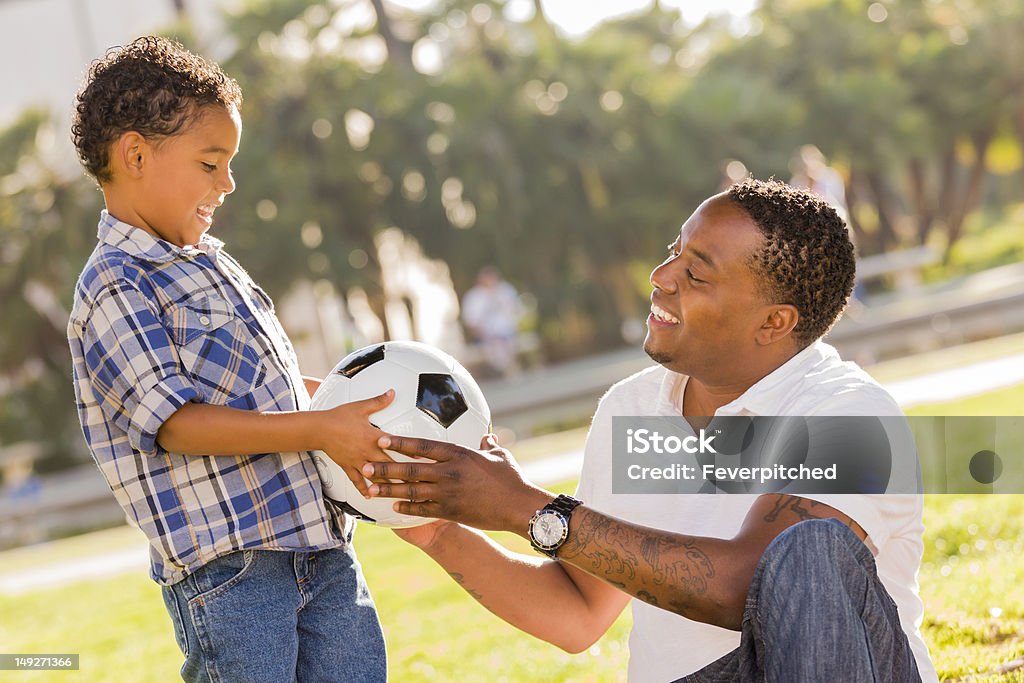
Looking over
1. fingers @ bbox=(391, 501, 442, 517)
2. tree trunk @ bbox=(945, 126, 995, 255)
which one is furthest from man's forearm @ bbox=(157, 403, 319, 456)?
tree trunk @ bbox=(945, 126, 995, 255)

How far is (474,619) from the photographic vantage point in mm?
5660

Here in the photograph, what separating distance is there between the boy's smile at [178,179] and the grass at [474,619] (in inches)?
81.8

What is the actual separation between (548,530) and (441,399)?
0.60 meters

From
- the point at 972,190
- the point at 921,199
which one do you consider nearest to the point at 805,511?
the point at 972,190

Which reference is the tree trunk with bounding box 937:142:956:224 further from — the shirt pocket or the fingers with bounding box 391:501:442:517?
the fingers with bounding box 391:501:442:517

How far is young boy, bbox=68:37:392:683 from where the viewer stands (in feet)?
9.55

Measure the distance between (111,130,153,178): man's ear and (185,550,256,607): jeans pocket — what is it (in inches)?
39.7

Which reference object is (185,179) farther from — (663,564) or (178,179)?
(663,564)

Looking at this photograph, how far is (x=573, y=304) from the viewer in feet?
73.9

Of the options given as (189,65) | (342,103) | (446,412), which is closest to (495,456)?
(446,412)

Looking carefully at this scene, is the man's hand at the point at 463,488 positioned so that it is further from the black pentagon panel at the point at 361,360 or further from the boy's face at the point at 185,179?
the boy's face at the point at 185,179

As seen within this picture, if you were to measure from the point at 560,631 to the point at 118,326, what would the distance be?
1353 millimetres

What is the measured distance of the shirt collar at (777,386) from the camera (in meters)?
2.85

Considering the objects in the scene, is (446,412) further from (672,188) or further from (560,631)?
(672,188)
